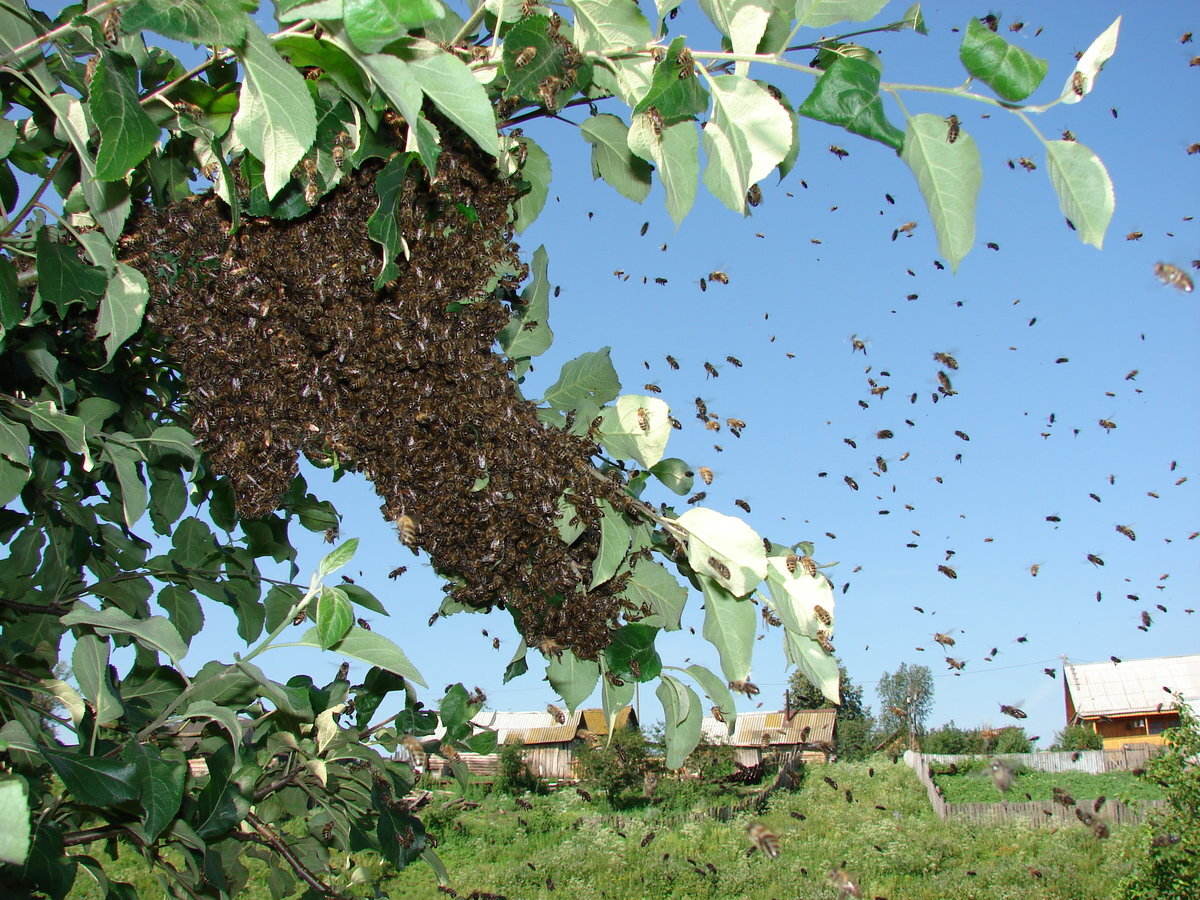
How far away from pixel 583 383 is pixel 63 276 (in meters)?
1.18

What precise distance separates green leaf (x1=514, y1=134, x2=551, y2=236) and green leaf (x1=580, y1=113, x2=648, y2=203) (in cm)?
14

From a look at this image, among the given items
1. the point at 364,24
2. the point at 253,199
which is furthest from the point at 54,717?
the point at 364,24

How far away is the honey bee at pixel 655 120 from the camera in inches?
53.9

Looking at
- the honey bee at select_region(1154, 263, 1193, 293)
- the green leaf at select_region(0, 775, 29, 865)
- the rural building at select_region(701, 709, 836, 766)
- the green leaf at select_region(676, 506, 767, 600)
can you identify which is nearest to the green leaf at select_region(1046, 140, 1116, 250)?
the green leaf at select_region(676, 506, 767, 600)

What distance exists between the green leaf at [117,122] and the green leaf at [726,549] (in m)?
1.12

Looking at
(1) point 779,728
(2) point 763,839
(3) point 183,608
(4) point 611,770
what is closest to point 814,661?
(3) point 183,608

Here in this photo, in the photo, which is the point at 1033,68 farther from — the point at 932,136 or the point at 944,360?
the point at 944,360

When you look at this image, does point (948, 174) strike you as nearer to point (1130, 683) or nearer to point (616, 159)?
point (616, 159)

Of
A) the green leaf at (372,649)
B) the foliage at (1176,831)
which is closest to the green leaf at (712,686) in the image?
the green leaf at (372,649)

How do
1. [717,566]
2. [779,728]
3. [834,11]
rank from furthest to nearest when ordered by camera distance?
1. [779,728]
2. [717,566]
3. [834,11]

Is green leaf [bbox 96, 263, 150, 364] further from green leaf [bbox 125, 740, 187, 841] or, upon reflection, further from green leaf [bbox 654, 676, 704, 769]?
green leaf [bbox 654, 676, 704, 769]

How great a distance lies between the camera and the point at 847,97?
1.22m

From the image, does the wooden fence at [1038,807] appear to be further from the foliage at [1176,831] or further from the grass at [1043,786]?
the foliage at [1176,831]

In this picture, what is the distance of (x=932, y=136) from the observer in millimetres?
1247
